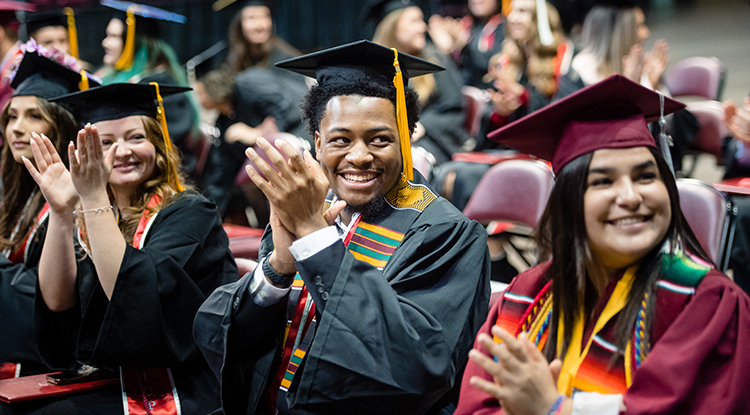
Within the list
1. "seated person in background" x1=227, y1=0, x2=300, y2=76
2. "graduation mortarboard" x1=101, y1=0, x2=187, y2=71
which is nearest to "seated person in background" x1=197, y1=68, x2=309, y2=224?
"seated person in background" x1=227, y1=0, x2=300, y2=76

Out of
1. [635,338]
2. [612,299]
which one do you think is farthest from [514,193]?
[635,338]

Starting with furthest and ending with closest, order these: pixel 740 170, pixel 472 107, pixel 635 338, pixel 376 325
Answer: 1. pixel 472 107
2. pixel 740 170
3. pixel 376 325
4. pixel 635 338

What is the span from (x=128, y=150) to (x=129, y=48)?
11.3 feet

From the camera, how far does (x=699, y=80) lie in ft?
18.9

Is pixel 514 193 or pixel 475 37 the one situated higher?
pixel 475 37

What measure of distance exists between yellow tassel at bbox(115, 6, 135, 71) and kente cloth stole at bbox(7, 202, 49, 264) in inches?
119

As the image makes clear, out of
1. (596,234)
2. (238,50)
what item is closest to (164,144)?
(596,234)

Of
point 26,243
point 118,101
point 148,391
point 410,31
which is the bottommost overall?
point 148,391

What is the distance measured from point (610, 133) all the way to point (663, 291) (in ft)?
1.25

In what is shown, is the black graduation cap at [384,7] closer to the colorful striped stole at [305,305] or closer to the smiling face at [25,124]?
the smiling face at [25,124]

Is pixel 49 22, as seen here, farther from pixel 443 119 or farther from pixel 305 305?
pixel 305 305

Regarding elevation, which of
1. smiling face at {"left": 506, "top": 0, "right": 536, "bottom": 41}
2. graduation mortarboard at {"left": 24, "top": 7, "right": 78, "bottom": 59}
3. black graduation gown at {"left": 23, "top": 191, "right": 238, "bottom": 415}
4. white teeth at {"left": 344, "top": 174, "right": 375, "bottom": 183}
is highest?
smiling face at {"left": 506, "top": 0, "right": 536, "bottom": 41}

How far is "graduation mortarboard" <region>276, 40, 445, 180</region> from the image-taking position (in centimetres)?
201

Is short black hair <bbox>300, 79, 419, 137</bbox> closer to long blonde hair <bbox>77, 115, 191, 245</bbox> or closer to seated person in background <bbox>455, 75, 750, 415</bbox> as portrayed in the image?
seated person in background <bbox>455, 75, 750, 415</bbox>
